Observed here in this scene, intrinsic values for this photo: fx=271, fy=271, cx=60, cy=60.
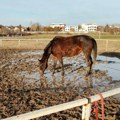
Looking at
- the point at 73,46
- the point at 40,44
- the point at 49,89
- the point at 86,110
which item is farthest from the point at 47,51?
the point at 40,44

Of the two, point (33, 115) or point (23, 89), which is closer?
point (33, 115)

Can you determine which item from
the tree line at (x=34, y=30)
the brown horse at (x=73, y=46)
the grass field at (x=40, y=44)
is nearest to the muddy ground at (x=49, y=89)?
the brown horse at (x=73, y=46)

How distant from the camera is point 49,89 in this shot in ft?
27.9

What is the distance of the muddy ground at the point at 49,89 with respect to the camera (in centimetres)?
592

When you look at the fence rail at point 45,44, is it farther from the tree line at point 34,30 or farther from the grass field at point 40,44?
the tree line at point 34,30

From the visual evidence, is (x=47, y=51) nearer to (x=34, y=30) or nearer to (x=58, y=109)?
(x=58, y=109)

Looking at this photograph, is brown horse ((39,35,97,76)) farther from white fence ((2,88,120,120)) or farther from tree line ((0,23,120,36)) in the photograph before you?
tree line ((0,23,120,36))

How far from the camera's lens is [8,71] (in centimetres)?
1184

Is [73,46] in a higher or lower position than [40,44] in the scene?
higher

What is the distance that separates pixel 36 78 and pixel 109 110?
4772 millimetres

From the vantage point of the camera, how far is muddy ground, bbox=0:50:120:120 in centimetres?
592

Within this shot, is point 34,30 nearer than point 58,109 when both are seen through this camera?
No

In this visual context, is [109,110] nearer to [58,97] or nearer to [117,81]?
[58,97]

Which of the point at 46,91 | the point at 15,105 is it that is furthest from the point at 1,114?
the point at 46,91
